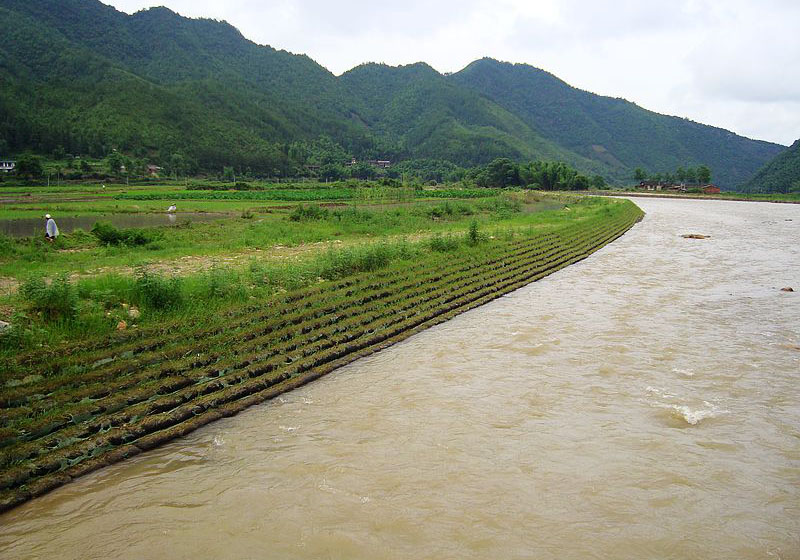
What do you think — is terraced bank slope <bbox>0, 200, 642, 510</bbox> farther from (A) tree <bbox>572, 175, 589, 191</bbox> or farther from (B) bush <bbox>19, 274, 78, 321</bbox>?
(A) tree <bbox>572, 175, 589, 191</bbox>

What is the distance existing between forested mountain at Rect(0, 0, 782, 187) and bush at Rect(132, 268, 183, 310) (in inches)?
2936

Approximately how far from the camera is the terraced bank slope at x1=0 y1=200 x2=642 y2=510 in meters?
4.97

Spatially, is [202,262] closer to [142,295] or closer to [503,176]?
[142,295]

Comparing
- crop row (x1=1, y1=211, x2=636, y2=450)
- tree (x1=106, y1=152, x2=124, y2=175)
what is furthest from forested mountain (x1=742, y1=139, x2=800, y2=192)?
crop row (x1=1, y1=211, x2=636, y2=450)

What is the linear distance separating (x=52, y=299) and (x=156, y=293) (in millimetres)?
1547

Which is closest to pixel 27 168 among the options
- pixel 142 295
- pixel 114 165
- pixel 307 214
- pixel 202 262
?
pixel 114 165

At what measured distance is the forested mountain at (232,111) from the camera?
8325cm

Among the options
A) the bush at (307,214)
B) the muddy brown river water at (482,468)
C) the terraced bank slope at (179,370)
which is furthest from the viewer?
the bush at (307,214)

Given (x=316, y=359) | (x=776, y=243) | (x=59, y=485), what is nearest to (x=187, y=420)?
(x=59, y=485)

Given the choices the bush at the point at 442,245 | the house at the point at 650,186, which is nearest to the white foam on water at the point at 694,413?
the bush at the point at 442,245

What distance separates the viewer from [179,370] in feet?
22.0

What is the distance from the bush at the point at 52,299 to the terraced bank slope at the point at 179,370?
45.8 inches

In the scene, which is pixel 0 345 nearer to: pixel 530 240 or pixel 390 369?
pixel 390 369

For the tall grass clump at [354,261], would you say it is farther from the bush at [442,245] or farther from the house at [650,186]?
the house at [650,186]
